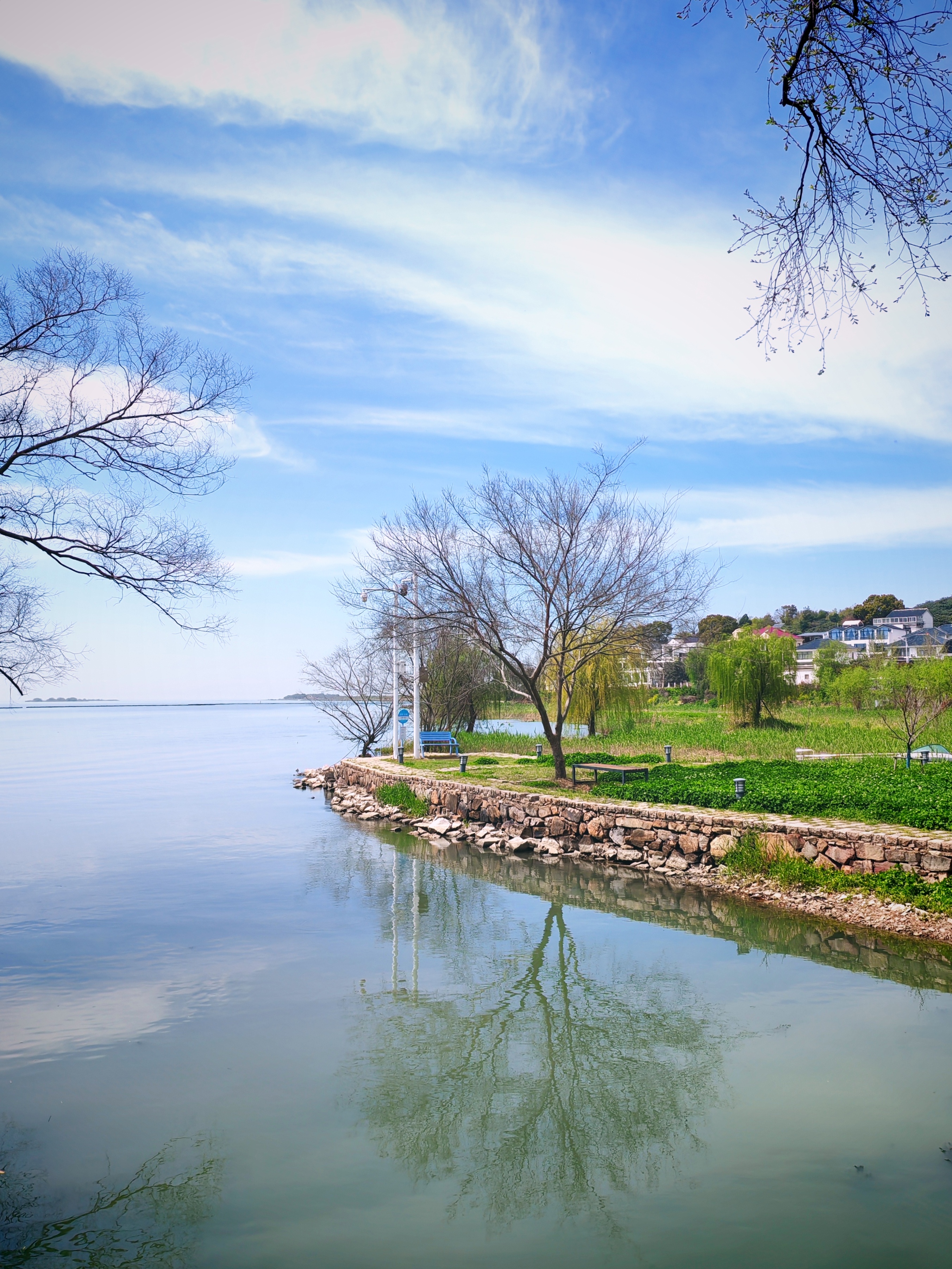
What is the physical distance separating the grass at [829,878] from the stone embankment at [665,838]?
8 centimetres

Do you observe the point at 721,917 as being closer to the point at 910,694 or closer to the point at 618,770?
the point at 618,770

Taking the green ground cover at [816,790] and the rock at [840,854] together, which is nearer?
the rock at [840,854]

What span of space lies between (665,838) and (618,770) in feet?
12.3

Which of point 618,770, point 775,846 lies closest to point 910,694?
point 618,770

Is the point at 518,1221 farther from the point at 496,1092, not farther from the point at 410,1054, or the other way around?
the point at 410,1054

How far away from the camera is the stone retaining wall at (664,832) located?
10.2m

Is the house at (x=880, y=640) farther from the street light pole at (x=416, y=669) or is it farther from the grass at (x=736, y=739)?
the street light pole at (x=416, y=669)

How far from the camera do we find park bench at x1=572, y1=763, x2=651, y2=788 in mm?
17500

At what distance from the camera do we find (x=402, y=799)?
69.8 feet

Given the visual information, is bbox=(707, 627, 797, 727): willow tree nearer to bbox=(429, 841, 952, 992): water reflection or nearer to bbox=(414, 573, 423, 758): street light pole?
bbox=(414, 573, 423, 758): street light pole

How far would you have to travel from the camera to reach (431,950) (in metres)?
10.0

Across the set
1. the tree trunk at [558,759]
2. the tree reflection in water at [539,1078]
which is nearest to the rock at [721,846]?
the tree reflection in water at [539,1078]

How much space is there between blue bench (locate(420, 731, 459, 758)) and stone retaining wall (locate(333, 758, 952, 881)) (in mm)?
5467

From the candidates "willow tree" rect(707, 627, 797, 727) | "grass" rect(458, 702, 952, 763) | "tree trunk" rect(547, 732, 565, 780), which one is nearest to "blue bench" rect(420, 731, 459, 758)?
"grass" rect(458, 702, 952, 763)
